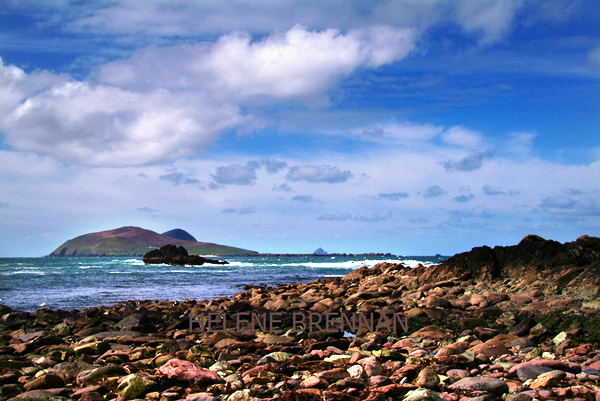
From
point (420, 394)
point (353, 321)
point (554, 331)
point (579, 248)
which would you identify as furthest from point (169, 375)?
point (579, 248)

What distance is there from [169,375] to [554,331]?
8.95 meters

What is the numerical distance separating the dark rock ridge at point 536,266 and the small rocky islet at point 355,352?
64 millimetres

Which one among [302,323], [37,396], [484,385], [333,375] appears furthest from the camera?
[302,323]

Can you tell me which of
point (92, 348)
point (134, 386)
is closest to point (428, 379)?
point (134, 386)

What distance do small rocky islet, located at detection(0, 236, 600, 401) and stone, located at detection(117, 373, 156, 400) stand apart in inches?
0.6

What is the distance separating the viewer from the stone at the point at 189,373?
6.68 m

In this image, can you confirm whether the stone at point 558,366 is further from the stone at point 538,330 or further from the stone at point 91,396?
the stone at point 91,396

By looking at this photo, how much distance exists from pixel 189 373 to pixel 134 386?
0.83 meters

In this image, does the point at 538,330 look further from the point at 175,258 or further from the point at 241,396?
the point at 175,258

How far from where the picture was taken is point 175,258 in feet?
296

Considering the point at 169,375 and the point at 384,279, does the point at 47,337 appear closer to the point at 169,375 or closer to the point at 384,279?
the point at 169,375

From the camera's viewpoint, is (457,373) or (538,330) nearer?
(457,373)

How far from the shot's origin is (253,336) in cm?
1062

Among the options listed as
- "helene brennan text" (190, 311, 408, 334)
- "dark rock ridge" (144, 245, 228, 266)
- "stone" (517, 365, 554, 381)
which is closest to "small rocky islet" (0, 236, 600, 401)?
"stone" (517, 365, 554, 381)
